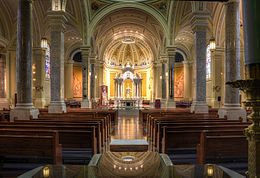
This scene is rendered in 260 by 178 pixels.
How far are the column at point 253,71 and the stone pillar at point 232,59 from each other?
895 centimetres

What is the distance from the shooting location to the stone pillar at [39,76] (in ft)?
77.7

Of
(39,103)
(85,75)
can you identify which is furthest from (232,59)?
(39,103)

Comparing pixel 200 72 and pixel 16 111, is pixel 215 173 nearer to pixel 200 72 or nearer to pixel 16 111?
pixel 16 111

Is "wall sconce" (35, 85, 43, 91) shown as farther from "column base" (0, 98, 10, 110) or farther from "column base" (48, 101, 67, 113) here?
"column base" (48, 101, 67, 113)

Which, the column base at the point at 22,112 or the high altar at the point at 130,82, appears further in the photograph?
the high altar at the point at 130,82

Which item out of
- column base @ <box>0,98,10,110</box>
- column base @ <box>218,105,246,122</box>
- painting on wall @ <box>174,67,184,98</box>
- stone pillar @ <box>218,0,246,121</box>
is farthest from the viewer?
painting on wall @ <box>174,67,184,98</box>

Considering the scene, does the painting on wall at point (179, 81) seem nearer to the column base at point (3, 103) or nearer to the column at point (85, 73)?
the column at point (85, 73)

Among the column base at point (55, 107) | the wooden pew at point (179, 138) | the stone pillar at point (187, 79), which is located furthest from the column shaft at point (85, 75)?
the wooden pew at point (179, 138)

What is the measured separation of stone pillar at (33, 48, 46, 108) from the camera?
77.7 feet

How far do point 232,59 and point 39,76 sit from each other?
57.9ft

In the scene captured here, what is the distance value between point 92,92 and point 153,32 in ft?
31.0

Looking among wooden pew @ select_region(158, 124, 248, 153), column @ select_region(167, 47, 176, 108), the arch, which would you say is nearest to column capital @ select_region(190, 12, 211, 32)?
column @ select_region(167, 47, 176, 108)

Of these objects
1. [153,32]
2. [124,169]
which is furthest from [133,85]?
[124,169]

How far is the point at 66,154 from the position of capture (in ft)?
23.0
